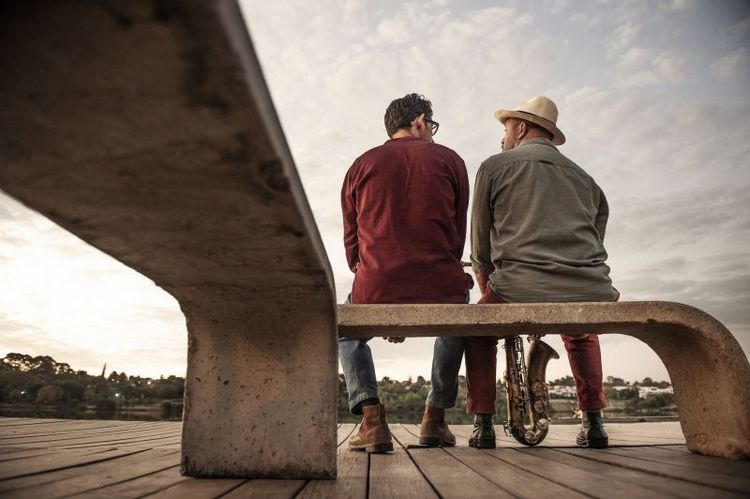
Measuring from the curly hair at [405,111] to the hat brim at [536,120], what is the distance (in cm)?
46

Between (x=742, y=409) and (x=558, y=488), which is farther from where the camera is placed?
(x=742, y=409)

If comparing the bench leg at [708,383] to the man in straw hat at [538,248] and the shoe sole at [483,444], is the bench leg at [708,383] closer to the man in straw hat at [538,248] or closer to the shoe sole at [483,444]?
the man in straw hat at [538,248]

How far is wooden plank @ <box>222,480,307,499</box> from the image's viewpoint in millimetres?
1414

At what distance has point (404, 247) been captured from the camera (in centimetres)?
251

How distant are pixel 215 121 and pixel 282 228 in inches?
16.7

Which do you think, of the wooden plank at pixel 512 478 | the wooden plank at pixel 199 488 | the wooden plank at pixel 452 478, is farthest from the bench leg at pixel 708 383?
the wooden plank at pixel 199 488

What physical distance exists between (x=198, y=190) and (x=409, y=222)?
65.1 inches

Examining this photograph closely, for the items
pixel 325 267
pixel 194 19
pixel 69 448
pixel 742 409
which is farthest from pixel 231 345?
pixel 742 409

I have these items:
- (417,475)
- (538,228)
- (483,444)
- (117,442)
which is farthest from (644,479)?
(117,442)

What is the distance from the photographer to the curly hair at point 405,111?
3088 millimetres

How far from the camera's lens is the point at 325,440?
1.76 meters

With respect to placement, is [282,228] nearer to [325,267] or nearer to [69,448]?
[325,267]

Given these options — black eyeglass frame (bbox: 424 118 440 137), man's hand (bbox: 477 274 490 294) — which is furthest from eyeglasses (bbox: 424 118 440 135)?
man's hand (bbox: 477 274 490 294)

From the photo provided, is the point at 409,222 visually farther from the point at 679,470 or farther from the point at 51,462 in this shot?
the point at 51,462
